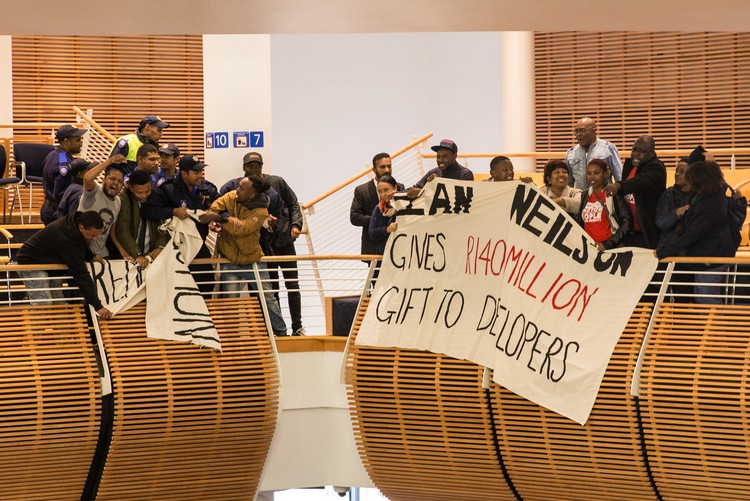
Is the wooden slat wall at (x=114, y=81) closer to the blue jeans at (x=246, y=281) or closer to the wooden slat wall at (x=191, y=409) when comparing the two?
the blue jeans at (x=246, y=281)

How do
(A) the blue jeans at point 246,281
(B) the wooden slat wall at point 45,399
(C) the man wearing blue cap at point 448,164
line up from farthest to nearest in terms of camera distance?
(C) the man wearing blue cap at point 448,164 < (A) the blue jeans at point 246,281 < (B) the wooden slat wall at point 45,399

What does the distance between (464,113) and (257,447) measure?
29.4 ft

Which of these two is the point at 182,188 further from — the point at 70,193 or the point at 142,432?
the point at 142,432

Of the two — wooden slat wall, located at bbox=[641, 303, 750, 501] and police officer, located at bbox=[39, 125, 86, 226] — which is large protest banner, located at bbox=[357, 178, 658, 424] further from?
police officer, located at bbox=[39, 125, 86, 226]

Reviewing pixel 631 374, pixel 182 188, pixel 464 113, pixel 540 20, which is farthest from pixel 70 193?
pixel 464 113

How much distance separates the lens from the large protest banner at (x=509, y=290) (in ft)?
32.4

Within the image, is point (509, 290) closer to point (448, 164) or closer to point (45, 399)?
point (448, 164)

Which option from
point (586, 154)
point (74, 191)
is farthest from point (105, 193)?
point (586, 154)

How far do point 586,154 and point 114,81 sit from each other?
9.21 meters

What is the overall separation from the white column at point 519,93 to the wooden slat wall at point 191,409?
723 cm

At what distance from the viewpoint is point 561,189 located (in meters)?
10.4

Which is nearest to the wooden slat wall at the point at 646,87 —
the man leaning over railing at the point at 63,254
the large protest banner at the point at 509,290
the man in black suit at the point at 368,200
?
the man in black suit at the point at 368,200

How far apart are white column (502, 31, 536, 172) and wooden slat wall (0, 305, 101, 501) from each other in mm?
8666


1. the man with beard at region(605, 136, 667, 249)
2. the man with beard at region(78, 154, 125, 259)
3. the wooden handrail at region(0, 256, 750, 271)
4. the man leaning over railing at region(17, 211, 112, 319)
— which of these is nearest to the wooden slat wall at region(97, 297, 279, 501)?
the wooden handrail at region(0, 256, 750, 271)
